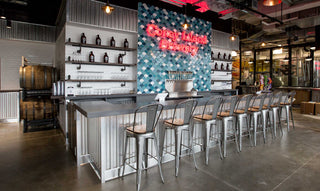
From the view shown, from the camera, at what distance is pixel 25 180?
2.77m

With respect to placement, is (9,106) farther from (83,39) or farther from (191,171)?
(191,171)

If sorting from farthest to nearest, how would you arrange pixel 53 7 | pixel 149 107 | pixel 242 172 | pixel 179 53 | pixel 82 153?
pixel 179 53, pixel 53 7, pixel 82 153, pixel 242 172, pixel 149 107

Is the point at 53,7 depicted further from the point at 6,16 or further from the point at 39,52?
the point at 39,52

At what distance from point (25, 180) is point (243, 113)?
3.99m

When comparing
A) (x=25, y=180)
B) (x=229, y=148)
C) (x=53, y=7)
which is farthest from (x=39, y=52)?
(x=229, y=148)

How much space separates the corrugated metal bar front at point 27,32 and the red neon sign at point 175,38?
159 inches

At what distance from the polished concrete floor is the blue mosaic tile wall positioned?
3079mm

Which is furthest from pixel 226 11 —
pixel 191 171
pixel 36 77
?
pixel 36 77

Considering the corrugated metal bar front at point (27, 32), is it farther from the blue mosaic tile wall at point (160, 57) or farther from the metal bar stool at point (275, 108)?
the metal bar stool at point (275, 108)

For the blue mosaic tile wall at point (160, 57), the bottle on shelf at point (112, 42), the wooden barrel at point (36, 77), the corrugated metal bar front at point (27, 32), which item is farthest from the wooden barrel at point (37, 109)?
the corrugated metal bar front at point (27, 32)

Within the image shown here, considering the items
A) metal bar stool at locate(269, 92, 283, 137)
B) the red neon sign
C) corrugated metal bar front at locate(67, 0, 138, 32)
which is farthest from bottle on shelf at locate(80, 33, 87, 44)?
metal bar stool at locate(269, 92, 283, 137)

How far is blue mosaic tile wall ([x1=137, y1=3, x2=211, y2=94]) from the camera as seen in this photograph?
606cm

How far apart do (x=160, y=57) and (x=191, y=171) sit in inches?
169

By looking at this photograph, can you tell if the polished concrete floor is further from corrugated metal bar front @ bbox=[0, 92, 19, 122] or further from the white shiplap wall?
the white shiplap wall
